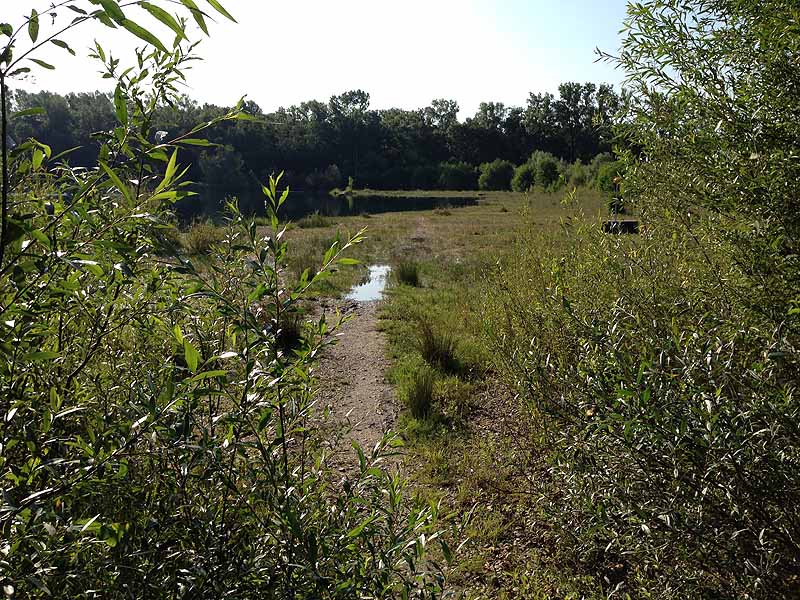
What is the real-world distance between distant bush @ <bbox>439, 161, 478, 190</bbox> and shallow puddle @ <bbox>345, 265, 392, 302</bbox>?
57839 millimetres

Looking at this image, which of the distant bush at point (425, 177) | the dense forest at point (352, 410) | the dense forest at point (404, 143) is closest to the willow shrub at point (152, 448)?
the dense forest at point (352, 410)

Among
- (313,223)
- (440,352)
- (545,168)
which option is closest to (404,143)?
(545,168)

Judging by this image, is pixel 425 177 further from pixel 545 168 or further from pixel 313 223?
pixel 313 223

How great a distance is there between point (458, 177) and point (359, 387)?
68.4 meters

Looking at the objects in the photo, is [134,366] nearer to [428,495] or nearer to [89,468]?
[89,468]

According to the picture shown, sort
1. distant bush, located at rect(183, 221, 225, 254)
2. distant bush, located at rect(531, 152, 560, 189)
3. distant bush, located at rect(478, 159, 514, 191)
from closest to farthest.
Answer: distant bush, located at rect(183, 221, 225, 254)
distant bush, located at rect(531, 152, 560, 189)
distant bush, located at rect(478, 159, 514, 191)

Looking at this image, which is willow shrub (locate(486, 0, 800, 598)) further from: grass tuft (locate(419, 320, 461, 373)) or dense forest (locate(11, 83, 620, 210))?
dense forest (locate(11, 83, 620, 210))

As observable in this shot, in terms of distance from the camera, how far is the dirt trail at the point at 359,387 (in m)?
5.71

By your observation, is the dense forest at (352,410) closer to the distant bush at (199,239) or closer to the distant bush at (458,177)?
the distant bush at (199,239)

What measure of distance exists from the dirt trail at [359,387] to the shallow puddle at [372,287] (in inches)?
87.8

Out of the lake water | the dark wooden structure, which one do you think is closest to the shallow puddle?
the dark wooden structure

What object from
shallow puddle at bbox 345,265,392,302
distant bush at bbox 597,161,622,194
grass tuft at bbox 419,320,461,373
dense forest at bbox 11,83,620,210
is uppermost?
dense forest at bbox 11,83,620,210

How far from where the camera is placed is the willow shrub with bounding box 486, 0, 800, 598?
6.29ft

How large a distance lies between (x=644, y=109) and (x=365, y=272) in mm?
11955
